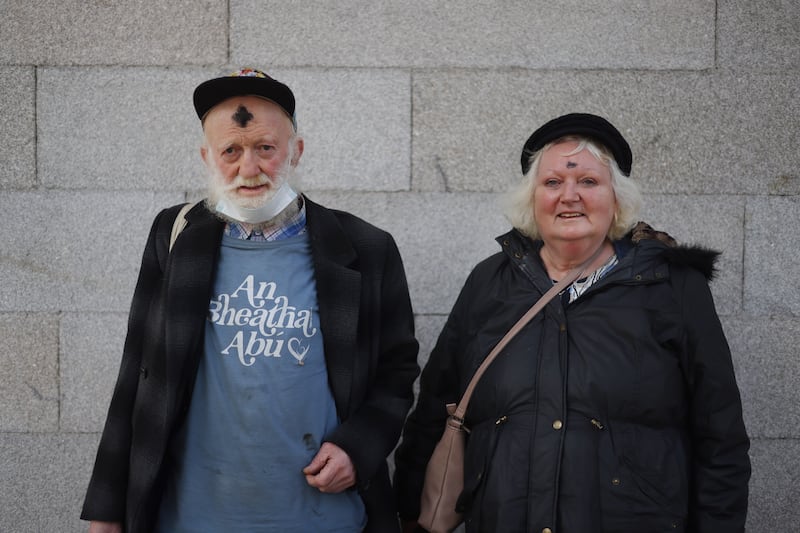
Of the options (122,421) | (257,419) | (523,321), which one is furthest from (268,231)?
(523,321)

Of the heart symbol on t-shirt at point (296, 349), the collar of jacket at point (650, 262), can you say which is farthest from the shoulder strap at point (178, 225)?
the collar of jacket at point (650, 262)

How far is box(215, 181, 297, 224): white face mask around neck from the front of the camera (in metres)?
2.55

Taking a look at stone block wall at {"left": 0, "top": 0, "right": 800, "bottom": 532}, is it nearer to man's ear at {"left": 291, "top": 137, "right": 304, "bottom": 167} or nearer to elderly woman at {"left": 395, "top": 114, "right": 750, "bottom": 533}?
man's ear at {"left": 291, "top": 137, "right": 304, "bottom": 167}

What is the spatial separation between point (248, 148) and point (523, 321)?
114cm

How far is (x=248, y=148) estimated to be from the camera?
2582 mm

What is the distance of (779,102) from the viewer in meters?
3.53

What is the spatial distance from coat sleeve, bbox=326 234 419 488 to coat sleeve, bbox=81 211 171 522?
0.74 meters

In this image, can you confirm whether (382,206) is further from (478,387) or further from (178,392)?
(178,392)

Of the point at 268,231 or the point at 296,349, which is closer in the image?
the point at 296,349

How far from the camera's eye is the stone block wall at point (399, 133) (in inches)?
138

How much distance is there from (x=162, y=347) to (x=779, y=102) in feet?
9.96

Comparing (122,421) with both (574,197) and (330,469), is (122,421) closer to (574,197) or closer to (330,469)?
(330,469)

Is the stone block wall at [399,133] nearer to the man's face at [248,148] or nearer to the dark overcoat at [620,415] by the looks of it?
the man's face at [248,148]

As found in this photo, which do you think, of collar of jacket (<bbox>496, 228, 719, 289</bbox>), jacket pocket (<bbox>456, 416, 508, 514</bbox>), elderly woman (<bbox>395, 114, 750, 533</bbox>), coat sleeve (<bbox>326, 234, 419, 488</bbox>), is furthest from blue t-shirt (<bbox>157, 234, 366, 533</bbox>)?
collar of jacket (<bbox>496, 228, 719, 289</bbox>)
